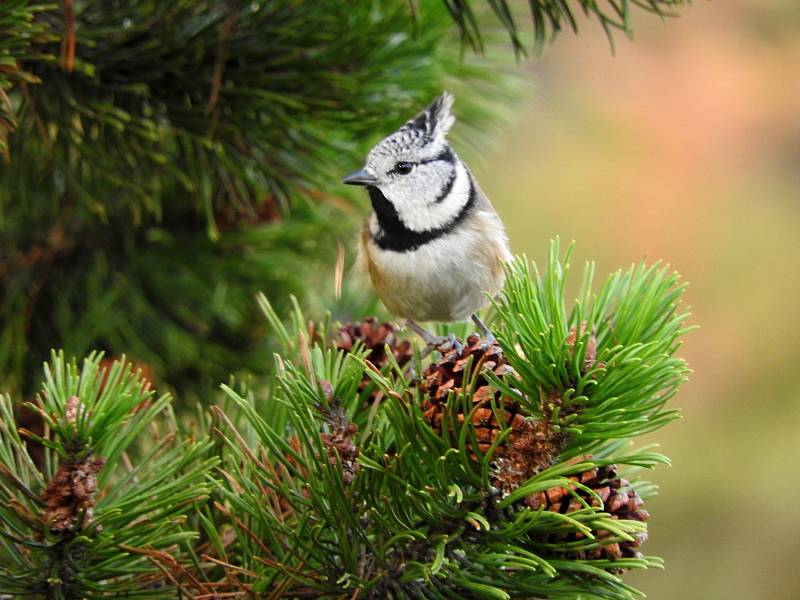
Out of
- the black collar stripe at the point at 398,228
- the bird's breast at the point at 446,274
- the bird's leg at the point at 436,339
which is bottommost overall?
the bird's leg at the point at 436,339

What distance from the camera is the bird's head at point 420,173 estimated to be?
1.20m

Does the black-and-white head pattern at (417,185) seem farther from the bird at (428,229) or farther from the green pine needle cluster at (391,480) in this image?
the green pine needle cluster at (391,480)

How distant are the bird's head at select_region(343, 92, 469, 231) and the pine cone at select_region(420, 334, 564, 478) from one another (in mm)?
485

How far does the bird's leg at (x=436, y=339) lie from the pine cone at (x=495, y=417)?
3cm

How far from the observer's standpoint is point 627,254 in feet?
8.37

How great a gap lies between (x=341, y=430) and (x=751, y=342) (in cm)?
188

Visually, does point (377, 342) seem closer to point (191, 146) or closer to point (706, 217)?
point (191, 146)

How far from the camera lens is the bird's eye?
1251 mm

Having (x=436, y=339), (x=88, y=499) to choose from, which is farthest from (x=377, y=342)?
(x=88, y=499)

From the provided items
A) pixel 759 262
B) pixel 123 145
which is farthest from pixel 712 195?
pixel 123 145

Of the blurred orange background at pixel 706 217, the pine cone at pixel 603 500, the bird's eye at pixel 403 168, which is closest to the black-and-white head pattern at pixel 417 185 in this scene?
the bird's eye at pixel 403 168

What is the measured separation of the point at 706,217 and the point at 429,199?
4.96ft

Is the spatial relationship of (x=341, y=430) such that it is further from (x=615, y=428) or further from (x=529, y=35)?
(x=529, y=35)

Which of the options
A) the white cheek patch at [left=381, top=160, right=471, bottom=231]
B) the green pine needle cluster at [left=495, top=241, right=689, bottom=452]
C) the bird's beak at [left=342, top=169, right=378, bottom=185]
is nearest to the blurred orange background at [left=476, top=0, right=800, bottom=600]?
the white cheek patch at [left=381, top=160, right=471, bottom=231]
